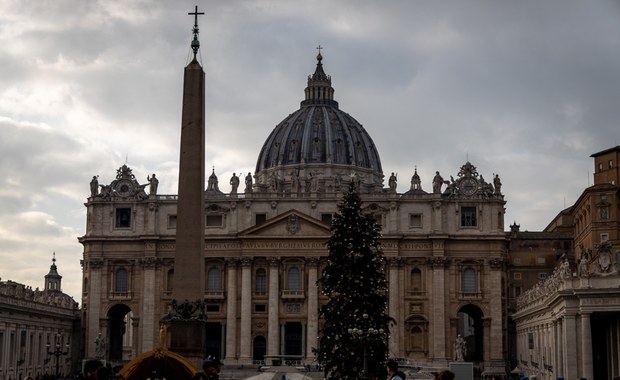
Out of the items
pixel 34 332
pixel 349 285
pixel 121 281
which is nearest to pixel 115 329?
pixel 121 281

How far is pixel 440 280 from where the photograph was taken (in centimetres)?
10038

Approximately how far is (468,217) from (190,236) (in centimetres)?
7038

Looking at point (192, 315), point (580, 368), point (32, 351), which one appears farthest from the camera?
point (32, 351)

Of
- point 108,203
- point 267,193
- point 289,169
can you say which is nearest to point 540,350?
point 267,193

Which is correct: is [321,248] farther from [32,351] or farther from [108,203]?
[32,351]

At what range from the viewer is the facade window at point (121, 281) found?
104 m

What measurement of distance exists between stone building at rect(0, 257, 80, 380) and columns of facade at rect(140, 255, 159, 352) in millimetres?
7153

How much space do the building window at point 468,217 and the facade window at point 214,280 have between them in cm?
2383

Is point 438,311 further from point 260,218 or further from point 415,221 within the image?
point 260,218

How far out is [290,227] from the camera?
331 feet

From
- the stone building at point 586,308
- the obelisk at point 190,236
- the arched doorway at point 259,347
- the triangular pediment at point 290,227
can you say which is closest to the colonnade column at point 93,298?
the triangular pediment at point 290,227

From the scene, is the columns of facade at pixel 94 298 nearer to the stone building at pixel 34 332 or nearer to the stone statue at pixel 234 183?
the stone building at pixel 34 332

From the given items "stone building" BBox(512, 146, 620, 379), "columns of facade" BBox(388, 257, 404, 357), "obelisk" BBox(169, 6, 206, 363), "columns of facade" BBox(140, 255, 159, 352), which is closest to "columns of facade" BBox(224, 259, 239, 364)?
"columns of facade" BBox(140, 255, 159, 352)

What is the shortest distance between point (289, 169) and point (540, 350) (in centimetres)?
5968
